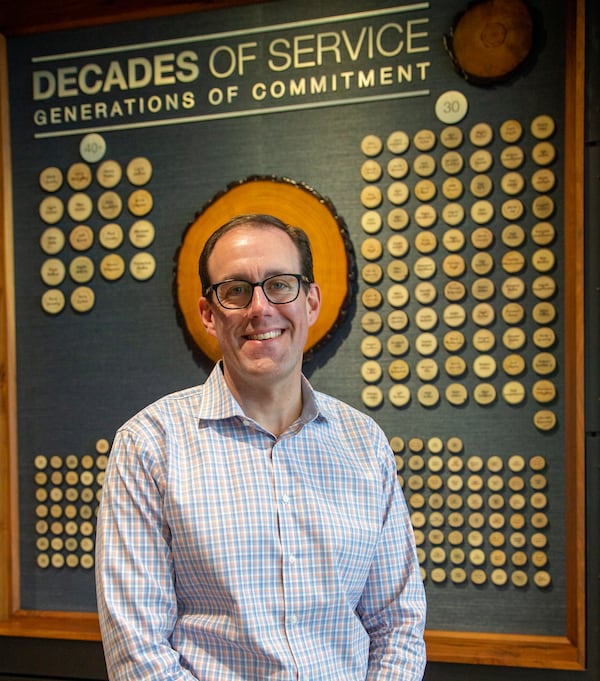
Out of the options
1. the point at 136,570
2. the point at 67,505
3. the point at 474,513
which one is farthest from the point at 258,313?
the point at 67,505

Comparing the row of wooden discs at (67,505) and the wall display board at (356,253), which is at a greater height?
the wall display board at (356,253)

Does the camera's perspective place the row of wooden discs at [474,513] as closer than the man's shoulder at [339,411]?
No

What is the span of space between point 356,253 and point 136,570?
1433 mm

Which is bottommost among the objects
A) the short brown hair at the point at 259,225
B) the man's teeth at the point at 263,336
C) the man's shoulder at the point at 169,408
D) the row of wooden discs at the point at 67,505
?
the row of wooden discs at the point at 67,505

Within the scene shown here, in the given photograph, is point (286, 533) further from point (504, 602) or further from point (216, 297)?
point (504, 602)

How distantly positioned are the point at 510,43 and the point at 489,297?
2.73ft

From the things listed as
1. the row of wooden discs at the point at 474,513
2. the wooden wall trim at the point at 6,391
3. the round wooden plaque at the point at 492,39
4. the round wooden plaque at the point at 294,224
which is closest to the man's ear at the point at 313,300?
the round wooden plaque at the point at 294,224

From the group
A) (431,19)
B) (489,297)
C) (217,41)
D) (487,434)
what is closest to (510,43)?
(431,19)

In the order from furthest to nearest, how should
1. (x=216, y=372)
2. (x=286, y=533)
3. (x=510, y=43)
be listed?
1. (x=510, y=43)
2. (x=216, y=372)
3. (x=286, y=533)

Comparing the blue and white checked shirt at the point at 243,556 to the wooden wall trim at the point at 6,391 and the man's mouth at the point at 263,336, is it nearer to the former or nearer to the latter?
the man's mouth at the point at 263,336

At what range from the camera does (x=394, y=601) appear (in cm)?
173

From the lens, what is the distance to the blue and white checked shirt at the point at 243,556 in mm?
1513

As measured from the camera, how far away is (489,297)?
2.48 metres

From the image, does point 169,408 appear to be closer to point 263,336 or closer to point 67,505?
point 263,336
